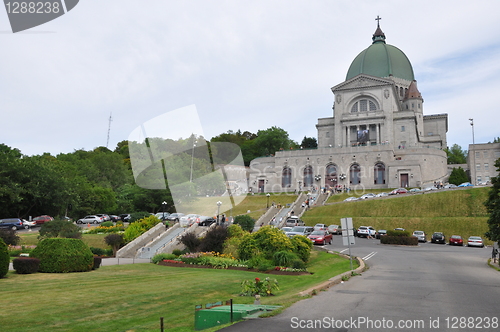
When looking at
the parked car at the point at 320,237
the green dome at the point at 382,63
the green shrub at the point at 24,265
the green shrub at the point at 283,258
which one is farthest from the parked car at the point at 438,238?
the green dome at the point at 382,63

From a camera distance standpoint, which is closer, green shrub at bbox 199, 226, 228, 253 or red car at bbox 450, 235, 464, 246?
green shrub at bbox 199, 226, 228, 253

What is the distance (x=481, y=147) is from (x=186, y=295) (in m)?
85.4

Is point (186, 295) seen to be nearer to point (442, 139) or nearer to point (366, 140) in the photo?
point (366, 140)

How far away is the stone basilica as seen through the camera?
76125 millimetres

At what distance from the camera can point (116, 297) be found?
45.1 ft

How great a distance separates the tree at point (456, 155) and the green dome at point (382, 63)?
22799 mm

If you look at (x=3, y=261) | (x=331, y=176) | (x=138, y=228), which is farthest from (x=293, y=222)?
(x=3, y=261)

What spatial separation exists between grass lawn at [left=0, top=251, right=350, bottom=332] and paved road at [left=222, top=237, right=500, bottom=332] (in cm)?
153

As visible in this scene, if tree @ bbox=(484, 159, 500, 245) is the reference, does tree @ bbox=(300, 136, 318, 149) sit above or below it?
above

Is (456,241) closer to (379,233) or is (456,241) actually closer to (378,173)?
(379,233)

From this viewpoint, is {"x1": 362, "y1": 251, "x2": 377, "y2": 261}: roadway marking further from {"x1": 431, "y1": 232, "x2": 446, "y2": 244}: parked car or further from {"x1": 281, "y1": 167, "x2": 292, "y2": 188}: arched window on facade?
{"x1": 281, "y1": 167, "x2": 292, "y2": 188}: arched window on facade

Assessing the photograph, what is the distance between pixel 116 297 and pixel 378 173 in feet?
225

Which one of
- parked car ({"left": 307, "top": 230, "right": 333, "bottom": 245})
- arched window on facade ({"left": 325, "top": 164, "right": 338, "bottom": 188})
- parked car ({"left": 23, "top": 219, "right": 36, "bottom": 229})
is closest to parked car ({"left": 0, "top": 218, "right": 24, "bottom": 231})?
parked car ({"left": 23, "top": 219, "right": 36, "bottom": 229})

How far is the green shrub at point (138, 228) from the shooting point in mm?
35625
